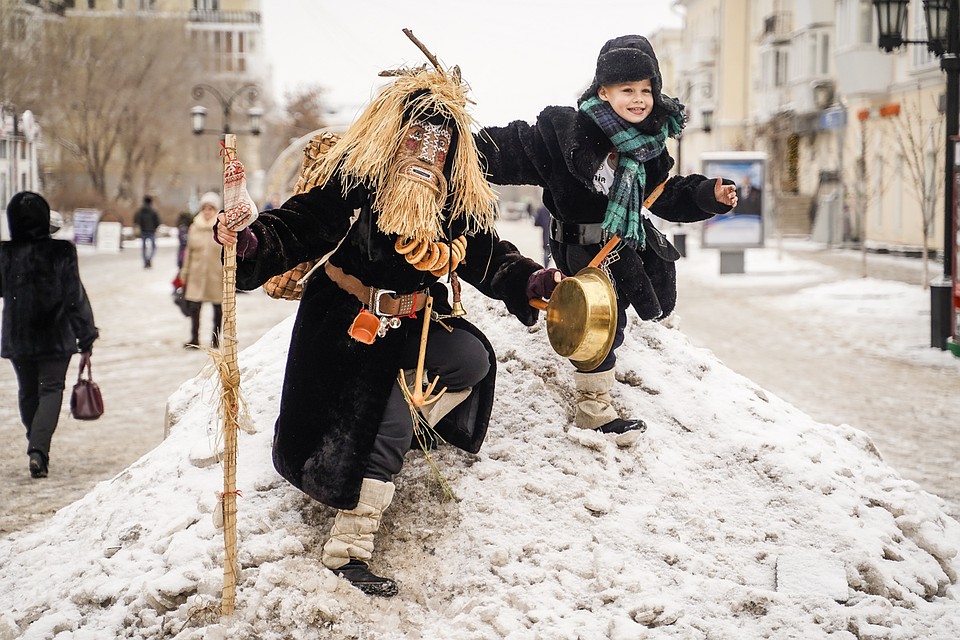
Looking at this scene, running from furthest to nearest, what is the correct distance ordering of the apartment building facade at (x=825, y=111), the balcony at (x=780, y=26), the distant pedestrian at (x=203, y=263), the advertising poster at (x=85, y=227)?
1. the balcony at (x=780, y=26)
2. the advertising poster at (x=85, y=227)
3. the apartment building facade at (x=825, y=111)
4. the distant pedestrian at (x=203, y=263)

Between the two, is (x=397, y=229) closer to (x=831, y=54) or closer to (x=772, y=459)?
(x=772, y=459)

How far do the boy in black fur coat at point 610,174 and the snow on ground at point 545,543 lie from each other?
289 millimetres

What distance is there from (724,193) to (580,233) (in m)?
0.57

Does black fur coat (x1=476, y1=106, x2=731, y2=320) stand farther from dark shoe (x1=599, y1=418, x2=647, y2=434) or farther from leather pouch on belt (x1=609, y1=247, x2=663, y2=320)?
dark shoe (x1=599, y1=418, x2=647, y2=434)

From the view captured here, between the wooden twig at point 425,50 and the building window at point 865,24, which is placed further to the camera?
the building window at point 865,24

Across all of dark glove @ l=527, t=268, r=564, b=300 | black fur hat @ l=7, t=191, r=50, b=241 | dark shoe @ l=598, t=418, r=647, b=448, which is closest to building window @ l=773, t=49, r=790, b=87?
black fur hat @ l=7, t=191, r=50, b=241

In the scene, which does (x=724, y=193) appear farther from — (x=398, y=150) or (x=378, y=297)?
(x=378, y=297)

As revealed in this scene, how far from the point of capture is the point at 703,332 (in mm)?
12094

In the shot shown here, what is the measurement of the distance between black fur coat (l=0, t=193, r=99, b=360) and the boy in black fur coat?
9.93 feet

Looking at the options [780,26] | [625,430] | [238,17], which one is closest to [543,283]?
[625,430]

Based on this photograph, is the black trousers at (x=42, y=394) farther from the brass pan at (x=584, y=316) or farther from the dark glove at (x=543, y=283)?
the brass pan at (x=584, y=316)

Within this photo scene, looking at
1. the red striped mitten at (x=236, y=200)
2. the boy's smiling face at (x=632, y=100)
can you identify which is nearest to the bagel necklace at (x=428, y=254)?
the red striped mitten at (x=236, y=200)

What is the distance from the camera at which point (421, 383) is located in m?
3.55

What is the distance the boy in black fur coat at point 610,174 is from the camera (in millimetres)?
4020
